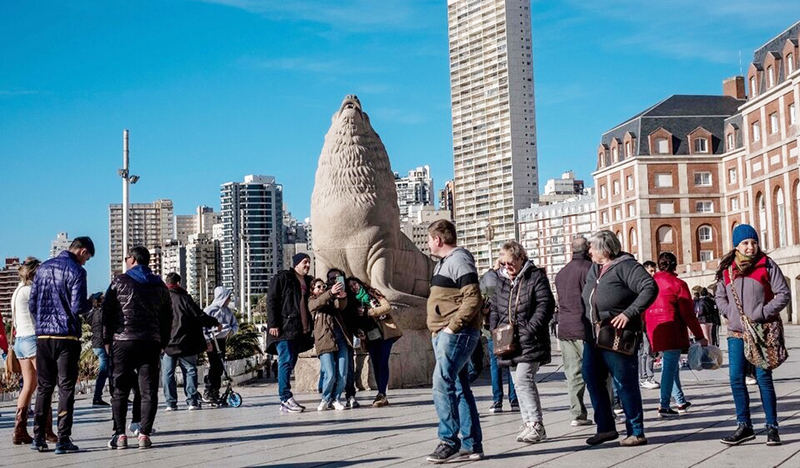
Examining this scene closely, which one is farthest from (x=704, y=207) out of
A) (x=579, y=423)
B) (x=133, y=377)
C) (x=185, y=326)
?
(x=133, y=377)

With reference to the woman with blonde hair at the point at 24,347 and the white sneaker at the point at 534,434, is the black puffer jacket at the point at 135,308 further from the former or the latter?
the white sneaker at the point at 534,434

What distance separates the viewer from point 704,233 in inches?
2670

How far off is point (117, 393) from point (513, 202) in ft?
433

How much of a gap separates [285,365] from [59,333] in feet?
10.8

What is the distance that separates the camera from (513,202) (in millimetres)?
139250

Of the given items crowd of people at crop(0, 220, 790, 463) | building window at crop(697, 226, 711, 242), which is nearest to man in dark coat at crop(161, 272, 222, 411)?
crowd of people at crop(0, 220, 790, 463)

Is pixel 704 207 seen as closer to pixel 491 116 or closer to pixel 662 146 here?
pixel 662 146

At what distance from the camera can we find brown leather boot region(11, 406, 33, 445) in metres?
9.30

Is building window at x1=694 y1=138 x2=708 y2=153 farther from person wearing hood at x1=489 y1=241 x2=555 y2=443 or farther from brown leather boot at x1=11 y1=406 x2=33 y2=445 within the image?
brown leather boot at x1=11 y1=406 x2=33 y2=445

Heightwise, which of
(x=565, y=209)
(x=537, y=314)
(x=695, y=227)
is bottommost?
(x=537, y=314)

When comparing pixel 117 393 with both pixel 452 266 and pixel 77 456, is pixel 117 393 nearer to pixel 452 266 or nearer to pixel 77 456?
pixel 77 456

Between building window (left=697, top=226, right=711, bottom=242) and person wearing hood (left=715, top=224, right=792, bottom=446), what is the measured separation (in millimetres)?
62100

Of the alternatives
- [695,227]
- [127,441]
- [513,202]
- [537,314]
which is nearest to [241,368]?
[127,441]

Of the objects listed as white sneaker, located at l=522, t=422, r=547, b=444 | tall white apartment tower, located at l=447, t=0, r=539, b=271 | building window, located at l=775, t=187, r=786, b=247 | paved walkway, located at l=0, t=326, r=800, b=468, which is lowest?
paved walkway, located at l=0, t=326, r=800, b=468
